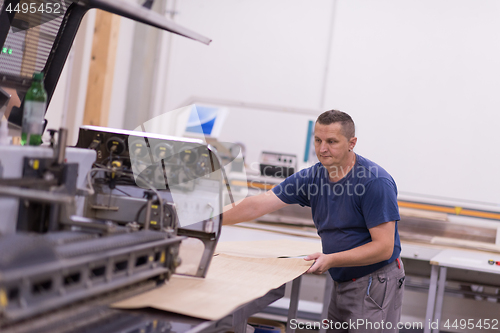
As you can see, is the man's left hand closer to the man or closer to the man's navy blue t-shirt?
the man

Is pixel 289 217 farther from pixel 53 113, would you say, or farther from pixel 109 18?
pixel 109 18

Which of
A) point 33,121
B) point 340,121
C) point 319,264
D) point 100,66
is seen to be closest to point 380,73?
point 100,66

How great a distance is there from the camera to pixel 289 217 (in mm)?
3545

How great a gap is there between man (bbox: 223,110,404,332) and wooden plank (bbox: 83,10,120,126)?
7.71ft

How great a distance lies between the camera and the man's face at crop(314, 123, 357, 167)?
1965 millimetres

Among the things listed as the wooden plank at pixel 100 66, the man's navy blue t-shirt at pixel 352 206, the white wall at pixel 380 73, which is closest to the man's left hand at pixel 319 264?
the man's navy blue t-shirt at pixel 352 206

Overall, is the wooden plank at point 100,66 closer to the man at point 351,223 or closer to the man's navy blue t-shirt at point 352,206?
the man at point 351,223

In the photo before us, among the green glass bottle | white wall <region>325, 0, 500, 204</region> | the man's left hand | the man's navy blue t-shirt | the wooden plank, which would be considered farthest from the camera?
white wall <region>325, 0, 500, 204</region>

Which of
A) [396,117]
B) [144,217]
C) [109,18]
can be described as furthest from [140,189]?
[396,117]

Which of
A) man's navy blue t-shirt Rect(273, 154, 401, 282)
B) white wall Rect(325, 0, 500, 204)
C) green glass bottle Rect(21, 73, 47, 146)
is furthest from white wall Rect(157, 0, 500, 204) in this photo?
green glass bottle Rect(21, 73, 47, 146)

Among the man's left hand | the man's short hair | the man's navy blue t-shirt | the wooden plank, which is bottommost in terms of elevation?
the man's left hand

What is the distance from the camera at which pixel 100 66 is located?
160 inches

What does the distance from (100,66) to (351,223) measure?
2.86 metres

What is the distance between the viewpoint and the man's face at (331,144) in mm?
1965
